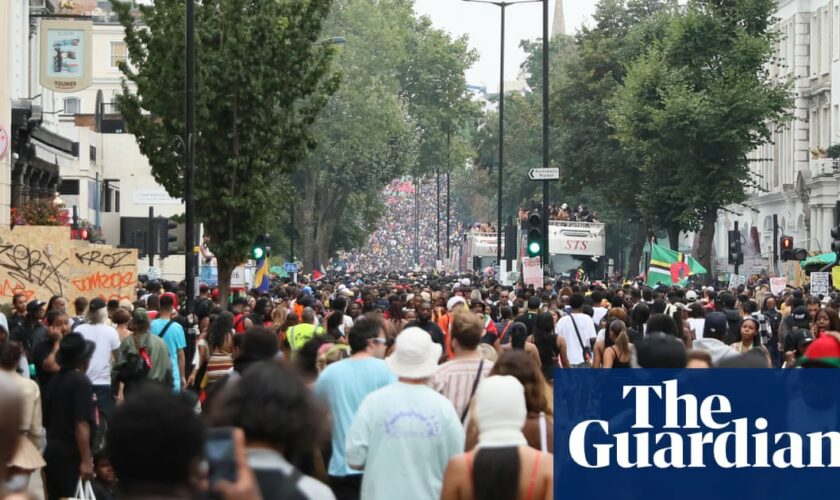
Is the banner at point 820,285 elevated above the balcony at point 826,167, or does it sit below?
below

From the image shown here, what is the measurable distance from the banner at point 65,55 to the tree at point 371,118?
27226 mm

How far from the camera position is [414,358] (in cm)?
932

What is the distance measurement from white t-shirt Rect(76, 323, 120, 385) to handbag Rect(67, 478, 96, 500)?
169 inches

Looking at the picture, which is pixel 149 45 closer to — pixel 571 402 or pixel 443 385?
pixel 443 385

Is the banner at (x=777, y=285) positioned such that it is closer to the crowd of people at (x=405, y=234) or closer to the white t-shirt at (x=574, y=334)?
the white t-shirt at (x=574, y=334)

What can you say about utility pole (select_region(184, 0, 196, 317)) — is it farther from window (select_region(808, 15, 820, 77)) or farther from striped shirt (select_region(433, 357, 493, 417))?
window (select_region(808, 15, 820, 77))

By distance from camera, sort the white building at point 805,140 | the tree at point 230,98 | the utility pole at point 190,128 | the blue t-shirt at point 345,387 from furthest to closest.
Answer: the white building at point 805,140
the tree at point 230,98
the utility pole at point 190,128
the blue t-shirt at point 345,387

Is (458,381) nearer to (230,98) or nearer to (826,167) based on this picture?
(230,98)

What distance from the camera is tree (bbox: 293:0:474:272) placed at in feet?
252

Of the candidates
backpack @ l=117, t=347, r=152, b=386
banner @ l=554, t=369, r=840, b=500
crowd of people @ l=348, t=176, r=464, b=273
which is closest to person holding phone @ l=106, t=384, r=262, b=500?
banner @ l=554, t=369, r=840, b=500

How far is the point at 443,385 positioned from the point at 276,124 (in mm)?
21127

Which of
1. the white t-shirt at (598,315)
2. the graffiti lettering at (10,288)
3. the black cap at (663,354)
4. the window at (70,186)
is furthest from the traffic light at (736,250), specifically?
the black cap at (663,354)

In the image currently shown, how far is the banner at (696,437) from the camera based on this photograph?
8727 millimetres

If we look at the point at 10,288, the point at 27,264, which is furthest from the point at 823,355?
the point at 10,288
